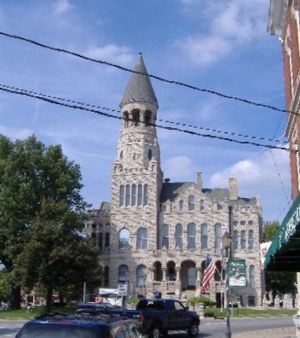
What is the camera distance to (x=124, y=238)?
76812 mm

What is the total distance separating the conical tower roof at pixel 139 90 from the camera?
264ft

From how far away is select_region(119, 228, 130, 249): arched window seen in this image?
7650cm

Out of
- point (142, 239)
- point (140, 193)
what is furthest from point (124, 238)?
point (140, 193)

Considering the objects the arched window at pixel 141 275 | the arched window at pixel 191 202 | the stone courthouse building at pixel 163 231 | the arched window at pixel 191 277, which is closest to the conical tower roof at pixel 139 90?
the stone courthouse building at pixel 163 231

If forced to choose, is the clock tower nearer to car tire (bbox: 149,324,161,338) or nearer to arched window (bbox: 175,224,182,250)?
arched window (bbox: 175,224,182,250)

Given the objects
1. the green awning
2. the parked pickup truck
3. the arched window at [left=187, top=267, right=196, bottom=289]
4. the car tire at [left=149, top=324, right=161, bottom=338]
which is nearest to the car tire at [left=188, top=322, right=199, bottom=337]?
the parked pickup truck

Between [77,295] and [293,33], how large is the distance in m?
45.0

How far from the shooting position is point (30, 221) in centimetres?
5934

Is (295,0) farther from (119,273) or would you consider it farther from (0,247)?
(119,273)

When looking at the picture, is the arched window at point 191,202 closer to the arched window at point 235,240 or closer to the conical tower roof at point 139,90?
the arched window at point 235,240

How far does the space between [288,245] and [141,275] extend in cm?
6533

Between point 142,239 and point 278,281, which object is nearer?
point 142,239

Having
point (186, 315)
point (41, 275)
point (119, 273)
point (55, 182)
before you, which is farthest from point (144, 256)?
point (186, 315)

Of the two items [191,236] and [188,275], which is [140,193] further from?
[188,275]
